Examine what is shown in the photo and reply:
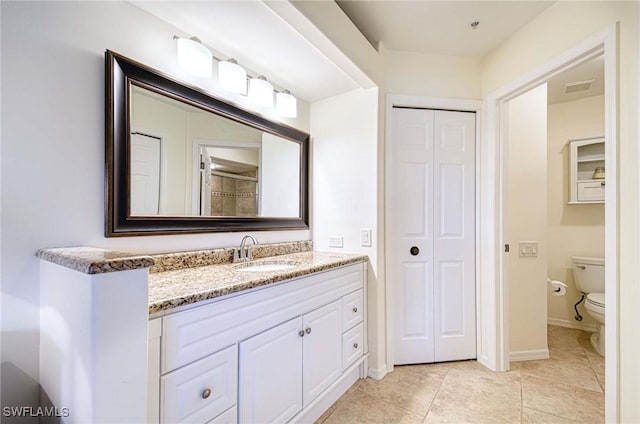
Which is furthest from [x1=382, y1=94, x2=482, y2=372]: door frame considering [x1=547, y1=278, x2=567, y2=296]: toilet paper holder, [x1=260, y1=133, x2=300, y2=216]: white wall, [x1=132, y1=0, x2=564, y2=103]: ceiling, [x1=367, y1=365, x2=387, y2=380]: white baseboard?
[x1=547, y1=278, x2=567, y2=296]: toilet paper holder

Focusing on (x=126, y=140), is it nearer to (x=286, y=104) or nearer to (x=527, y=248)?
(x=286, y=104)

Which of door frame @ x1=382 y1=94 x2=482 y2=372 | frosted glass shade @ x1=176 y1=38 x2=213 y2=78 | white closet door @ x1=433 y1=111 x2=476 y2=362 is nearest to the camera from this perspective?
frosted glass shade @ x1=176 y1=38 x2=213 y2=78

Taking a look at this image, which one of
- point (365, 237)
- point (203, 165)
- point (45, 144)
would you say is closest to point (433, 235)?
point (365, 237)

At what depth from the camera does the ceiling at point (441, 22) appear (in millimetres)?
1725

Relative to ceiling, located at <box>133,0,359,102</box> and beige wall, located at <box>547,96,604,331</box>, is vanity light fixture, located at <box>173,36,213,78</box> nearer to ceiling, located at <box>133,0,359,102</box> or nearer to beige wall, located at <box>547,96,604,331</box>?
ceiling, located at <box>133,0,359,102</box>

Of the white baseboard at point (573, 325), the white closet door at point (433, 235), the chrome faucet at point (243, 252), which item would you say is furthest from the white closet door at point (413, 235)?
the white baseboard at point (573, 325)

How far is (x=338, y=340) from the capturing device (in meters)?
1.69

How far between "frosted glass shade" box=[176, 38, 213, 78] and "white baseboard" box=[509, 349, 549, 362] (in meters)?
2.97

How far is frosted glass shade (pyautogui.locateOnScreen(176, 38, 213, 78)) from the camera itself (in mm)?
1363

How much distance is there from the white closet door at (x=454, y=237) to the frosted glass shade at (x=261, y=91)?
1.33m

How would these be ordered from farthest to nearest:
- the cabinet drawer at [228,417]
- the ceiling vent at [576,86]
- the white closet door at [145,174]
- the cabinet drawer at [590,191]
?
the cabinet drawer at [590,191] < the ceiling vent at [576,86] < the white closet door at [145,174] < the cabinet drawer at [228,417]

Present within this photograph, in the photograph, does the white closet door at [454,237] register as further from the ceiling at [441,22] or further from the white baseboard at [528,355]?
the ceiling at [441,22]

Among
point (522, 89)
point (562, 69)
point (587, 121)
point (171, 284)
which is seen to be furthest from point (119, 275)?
point (587, 121)

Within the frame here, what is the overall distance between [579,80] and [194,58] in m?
3.25
